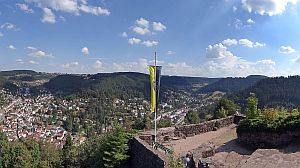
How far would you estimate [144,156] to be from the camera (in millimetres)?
12758

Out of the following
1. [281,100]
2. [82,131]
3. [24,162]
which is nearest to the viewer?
[24,162]

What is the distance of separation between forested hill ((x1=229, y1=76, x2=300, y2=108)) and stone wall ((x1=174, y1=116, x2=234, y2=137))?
52449 millimetres

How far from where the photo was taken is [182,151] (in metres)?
15.2

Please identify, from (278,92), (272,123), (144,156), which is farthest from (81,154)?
(278,92)

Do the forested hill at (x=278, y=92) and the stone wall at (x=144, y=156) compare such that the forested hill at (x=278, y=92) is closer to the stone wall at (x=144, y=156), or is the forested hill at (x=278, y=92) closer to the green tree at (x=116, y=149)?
the green tree at (x=116, y=149)

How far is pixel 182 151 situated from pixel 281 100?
67.8m

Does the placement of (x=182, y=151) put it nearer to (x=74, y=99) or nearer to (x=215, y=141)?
(x=215, y=141)

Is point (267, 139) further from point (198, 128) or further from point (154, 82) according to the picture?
point (198, 128)

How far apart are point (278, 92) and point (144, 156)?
78.5 meters

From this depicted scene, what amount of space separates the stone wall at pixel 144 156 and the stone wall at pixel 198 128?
445 centimetres

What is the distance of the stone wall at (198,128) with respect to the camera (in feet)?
61.9

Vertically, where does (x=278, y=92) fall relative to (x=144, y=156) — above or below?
above

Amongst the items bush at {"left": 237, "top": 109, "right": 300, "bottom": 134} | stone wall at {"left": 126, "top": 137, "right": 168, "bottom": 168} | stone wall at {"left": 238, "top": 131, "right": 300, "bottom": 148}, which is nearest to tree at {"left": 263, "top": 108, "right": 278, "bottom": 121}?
bush at {"left": 237, "top": 109, "right": 300, "bottom": 134}

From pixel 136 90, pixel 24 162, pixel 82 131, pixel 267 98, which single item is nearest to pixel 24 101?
pixel 136 90
